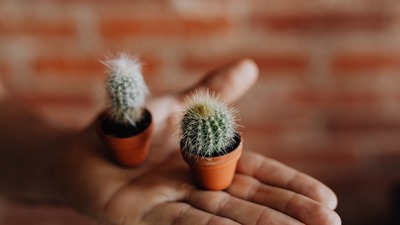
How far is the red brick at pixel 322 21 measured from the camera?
112 centimetres

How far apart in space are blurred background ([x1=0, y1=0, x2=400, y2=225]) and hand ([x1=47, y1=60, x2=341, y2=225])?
0.29 m

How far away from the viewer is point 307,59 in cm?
117

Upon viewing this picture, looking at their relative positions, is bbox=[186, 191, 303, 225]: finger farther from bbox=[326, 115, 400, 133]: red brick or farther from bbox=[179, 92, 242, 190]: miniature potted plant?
bbox=[326, 115, 400, 133]: red brick

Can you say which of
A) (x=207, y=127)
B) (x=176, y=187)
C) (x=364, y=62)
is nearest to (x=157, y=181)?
(x=176, y=187)

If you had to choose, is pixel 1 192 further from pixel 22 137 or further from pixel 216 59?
pixel 216 59

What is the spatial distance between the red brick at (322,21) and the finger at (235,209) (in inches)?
21.0

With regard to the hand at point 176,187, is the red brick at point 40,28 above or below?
above

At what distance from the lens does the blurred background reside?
1142 millimetres

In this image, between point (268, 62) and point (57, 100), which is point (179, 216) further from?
point (57, 100)

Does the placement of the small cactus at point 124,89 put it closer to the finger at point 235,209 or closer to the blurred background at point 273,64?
the finger at point 235,209

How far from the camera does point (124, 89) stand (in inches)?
29.8

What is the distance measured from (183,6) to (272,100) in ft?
1.01

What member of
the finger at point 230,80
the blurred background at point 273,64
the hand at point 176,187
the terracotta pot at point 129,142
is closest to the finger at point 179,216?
the hand at point 176,187

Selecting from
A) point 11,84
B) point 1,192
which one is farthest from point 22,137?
point 11,84
